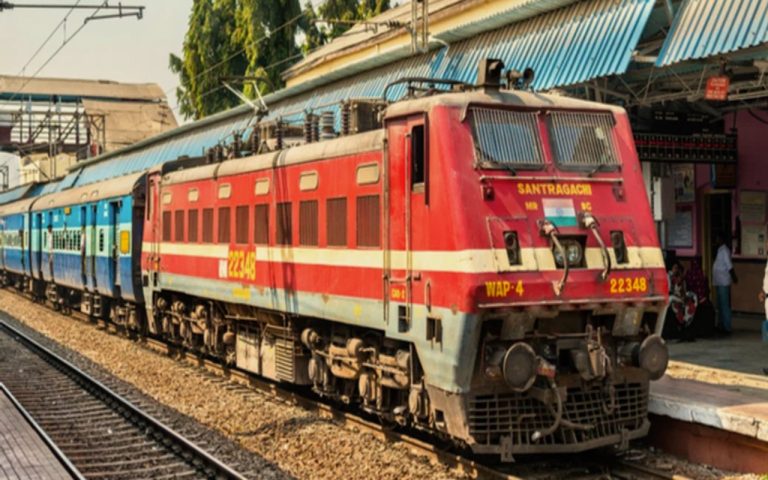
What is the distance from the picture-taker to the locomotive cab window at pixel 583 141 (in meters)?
9.53

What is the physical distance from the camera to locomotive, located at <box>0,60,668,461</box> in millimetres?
8680

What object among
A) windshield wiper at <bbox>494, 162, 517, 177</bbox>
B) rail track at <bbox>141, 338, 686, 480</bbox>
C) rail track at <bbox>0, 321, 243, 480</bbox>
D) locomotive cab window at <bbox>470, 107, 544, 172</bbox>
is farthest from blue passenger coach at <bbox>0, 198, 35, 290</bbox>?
windshield wiper at <bbox>494, 162, 517, 177</bbox>

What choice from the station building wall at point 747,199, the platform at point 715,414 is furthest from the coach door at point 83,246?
the platform at point 715,414

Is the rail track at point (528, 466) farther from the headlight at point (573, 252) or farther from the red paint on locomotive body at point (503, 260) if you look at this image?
the headlight at point (573, 252)

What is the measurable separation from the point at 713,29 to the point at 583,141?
3.42 m

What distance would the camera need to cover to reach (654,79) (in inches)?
559

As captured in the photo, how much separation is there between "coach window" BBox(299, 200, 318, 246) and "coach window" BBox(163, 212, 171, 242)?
5.92 meters

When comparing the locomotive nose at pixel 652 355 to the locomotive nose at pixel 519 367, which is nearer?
the locomotive nose at pixel 519 367

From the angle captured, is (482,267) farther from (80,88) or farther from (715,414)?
(80,88)

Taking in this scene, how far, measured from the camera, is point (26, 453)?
32.9 ft

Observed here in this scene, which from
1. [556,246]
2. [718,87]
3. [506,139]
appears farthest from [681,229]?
[556,246]

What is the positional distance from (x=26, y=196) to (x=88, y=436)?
117 feet

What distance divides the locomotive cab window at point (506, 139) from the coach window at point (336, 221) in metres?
2.18

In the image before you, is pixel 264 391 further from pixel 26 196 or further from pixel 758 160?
pixel 26 196
